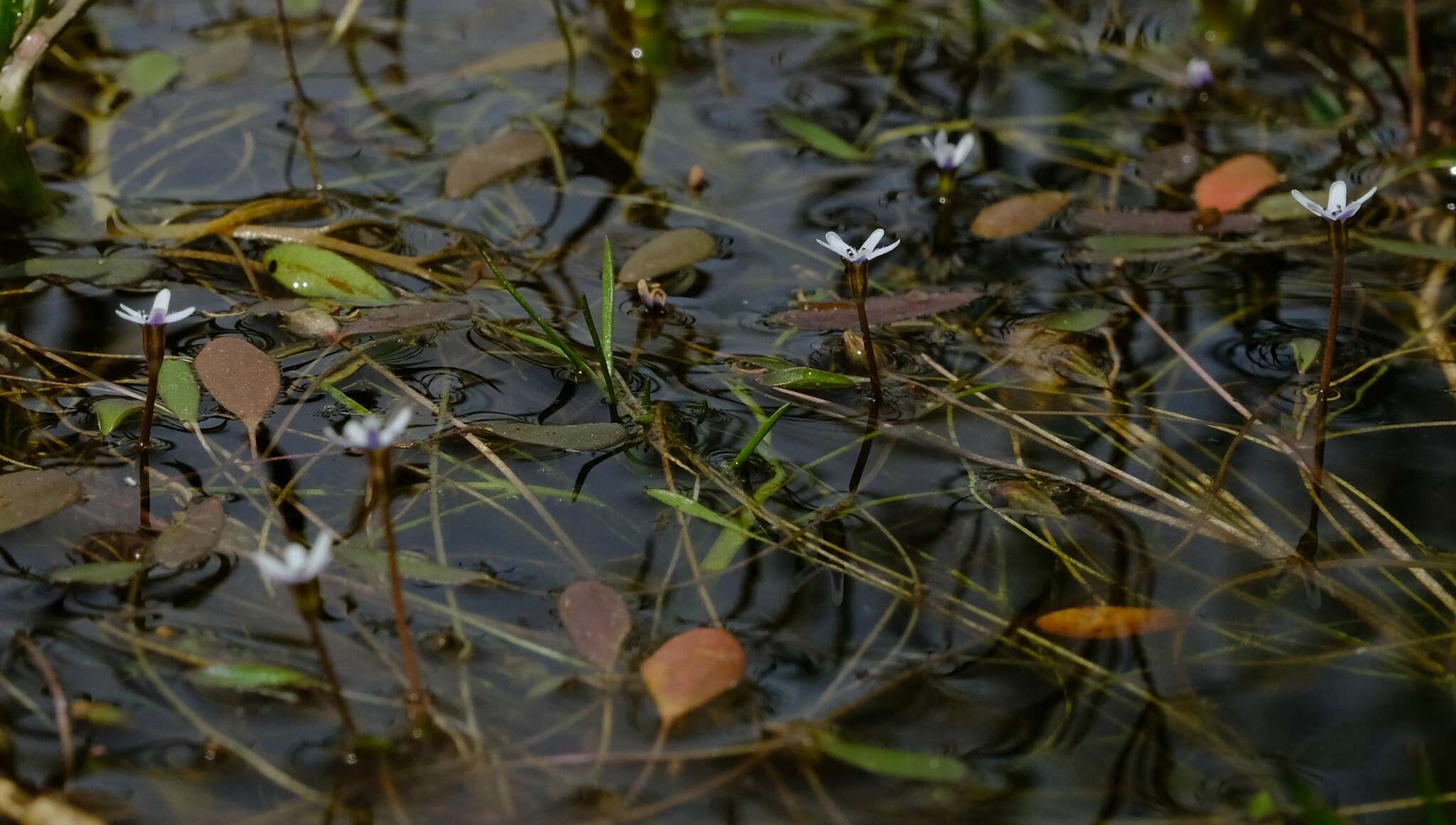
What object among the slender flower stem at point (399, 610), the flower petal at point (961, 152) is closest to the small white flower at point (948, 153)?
the flower petal at point (961, 152)

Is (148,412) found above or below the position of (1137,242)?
above

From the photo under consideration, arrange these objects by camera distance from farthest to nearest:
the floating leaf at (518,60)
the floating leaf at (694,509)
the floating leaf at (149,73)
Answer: the floating leaf at (518,60) → the floating leaf at (149,73) → the floating leaf at (694,509)

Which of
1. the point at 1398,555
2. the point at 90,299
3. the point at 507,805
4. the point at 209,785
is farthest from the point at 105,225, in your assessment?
the point at 1398,555

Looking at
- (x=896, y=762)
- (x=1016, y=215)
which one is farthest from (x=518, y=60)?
(x=896, y=762)

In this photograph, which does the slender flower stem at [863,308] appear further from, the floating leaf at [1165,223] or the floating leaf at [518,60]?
the floating leaf at [518,60]

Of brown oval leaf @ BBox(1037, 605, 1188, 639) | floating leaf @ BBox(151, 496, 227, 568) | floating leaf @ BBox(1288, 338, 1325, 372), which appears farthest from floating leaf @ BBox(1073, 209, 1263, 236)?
floating leaf @ BBox(151, 496, 227, 568)

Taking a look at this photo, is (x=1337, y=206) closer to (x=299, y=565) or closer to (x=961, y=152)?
(x=961, y=152)

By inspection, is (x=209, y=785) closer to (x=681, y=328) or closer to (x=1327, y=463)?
(x=681, y=328)
